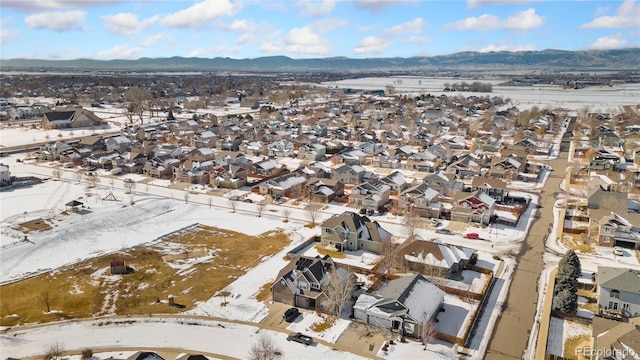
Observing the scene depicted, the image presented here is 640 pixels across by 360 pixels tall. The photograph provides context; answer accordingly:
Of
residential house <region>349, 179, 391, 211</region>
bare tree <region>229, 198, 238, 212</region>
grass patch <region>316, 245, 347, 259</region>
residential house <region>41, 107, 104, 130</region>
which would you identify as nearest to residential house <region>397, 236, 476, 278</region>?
grass patch <region>316, 245, 347, 259</region>

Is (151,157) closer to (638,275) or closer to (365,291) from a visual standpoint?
(365,291)

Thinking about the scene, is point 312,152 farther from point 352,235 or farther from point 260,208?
point 352,235

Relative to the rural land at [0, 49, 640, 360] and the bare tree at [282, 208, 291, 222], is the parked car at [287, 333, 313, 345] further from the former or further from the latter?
the bare tree at [282, 208, 291, 222]

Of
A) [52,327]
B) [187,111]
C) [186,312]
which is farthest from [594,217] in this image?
[187,111]

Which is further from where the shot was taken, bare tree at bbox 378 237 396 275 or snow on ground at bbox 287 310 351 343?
bare tree at bbox 378 237 396 275

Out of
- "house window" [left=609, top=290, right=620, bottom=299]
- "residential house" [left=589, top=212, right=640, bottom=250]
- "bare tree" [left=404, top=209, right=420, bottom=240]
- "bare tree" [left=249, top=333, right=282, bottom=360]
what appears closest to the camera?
"bare tree" [left=249, top=333, right=282, bottom=360]

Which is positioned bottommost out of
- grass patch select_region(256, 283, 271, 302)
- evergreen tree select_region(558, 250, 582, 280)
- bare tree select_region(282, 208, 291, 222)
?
grass patch select_region(256, 283, 271, 302)
